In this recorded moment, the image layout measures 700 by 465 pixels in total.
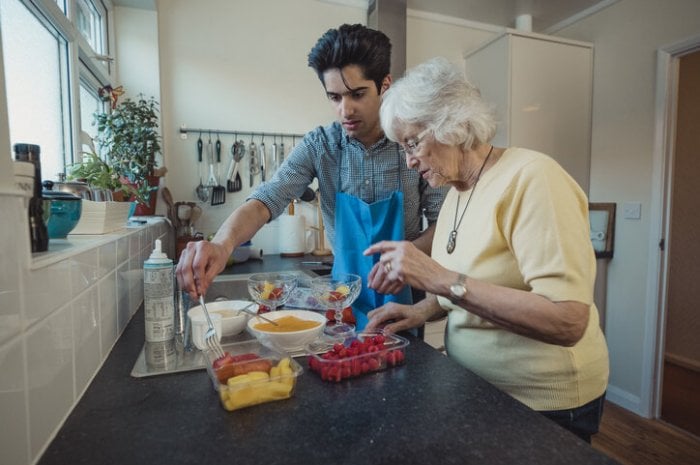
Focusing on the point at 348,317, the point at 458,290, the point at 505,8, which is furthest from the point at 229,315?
the point at 505,8

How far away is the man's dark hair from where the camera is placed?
3.74ft

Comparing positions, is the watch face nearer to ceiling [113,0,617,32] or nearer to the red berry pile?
the red berry pile

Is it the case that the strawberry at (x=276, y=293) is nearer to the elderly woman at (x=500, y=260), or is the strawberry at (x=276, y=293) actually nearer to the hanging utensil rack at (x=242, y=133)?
the elderly woman at (x=500, y=260)

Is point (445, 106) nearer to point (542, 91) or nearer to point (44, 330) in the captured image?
point (44, 330)

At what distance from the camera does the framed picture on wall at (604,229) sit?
8.48ft

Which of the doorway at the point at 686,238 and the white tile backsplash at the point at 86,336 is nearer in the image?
the white tile backsplash at the point at 86,336

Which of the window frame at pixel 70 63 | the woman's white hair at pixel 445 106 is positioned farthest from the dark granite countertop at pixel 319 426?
the window frame at pixel 70 63

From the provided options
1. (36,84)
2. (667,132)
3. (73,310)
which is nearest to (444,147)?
(73,310)

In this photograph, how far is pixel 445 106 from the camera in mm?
897

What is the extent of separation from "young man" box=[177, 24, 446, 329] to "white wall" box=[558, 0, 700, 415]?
182cm

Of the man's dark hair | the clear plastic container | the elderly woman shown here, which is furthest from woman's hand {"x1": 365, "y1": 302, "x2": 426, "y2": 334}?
the man's dark hair

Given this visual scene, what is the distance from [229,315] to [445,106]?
2.32 ft

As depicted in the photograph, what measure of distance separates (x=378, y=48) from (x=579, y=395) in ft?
3.29

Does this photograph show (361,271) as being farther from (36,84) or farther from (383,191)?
(36,84)
